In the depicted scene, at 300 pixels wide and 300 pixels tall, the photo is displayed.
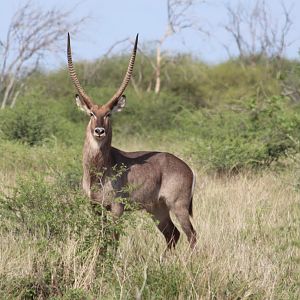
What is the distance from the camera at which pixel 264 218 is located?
8.77 m

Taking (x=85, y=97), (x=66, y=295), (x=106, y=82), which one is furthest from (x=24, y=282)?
(x=106, y=82)

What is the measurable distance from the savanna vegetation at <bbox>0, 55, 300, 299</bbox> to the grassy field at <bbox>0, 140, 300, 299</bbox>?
11 millimetres

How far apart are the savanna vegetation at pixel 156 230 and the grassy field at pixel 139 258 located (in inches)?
0.4

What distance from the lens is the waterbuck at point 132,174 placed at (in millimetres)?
7684

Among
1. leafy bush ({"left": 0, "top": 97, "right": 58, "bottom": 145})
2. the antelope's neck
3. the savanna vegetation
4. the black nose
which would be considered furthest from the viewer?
leafy bush ({"left": 0, "top": 97, "right": 58, "bottom": 145})

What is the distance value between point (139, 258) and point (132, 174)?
1.59 meters

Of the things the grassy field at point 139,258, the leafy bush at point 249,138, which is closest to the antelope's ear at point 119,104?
the grassy field at point 139,258

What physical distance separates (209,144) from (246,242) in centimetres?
592

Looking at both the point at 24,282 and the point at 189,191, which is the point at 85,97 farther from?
the point at 24,282

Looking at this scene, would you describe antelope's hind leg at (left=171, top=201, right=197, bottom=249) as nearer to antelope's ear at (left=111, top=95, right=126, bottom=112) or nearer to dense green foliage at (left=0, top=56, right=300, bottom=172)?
antelope's ear at (left=111, top=95, right=126, bottom=112)

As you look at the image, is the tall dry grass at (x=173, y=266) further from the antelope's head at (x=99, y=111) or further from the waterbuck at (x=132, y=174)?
the antelope's head at (x=99, y=111)

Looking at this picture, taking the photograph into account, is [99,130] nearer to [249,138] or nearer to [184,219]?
[184,219]

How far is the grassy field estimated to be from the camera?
5.87m

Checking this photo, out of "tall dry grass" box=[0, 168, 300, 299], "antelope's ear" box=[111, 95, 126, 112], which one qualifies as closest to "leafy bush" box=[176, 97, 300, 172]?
"antelope's ear" box=[111, 95, 126, 112]
